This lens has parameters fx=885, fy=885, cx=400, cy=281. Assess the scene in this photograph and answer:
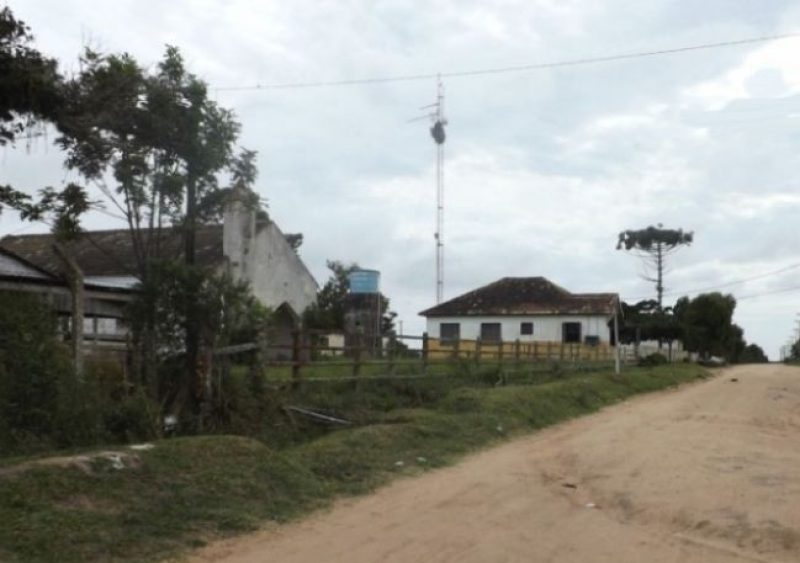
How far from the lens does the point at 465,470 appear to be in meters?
12.2

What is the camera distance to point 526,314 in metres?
54.3

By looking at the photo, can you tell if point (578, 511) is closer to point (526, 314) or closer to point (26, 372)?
point (26, 372)

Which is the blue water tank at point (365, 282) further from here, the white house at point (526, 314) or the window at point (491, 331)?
the window at point (491, 331)

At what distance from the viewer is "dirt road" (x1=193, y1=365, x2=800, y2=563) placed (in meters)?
7.69

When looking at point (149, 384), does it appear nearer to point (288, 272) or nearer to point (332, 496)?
point (332, 496)

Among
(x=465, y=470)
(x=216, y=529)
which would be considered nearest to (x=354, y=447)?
(x=465, y=470)

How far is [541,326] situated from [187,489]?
1829 inches

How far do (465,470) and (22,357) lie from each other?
19.3ft

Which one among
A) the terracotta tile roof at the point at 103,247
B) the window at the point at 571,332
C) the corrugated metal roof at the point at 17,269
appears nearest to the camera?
the corrugated metal roof at the point at 17,269

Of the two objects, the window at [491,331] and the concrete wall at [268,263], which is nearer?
the concrete wall at [268,263]

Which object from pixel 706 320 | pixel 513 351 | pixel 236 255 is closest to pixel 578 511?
pixel 513 351

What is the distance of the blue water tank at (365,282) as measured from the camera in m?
42.0

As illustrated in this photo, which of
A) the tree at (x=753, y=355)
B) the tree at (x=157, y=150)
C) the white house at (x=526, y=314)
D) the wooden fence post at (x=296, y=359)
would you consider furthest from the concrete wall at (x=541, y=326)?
the tree at (x=753, y=355)

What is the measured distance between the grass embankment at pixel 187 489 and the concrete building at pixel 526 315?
3908cm
